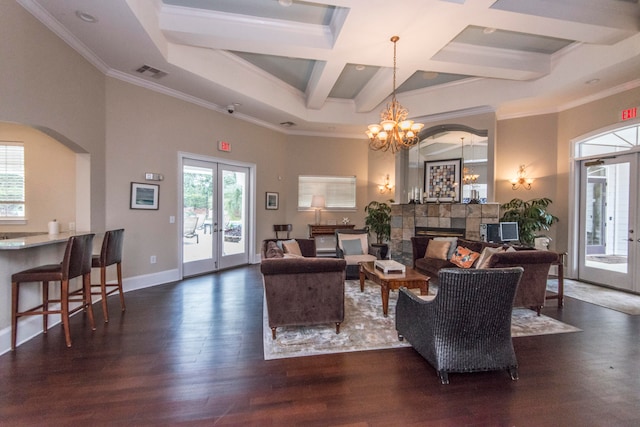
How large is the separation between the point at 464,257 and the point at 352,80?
383cm

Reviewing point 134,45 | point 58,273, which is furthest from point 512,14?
point 58,273

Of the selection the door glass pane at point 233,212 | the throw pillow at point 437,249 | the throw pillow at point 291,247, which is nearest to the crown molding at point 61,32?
the door glass pane at point 233,212

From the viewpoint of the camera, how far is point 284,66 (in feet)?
17.3

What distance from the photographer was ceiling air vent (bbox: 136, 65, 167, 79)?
434 cm

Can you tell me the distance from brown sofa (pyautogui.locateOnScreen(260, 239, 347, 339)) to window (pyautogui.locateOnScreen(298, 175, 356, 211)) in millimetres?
4758

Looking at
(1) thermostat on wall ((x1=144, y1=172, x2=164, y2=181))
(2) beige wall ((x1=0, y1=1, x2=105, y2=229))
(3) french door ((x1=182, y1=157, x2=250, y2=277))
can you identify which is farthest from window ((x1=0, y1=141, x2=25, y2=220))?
(3) french door ((x1=182, y1=157, x2=250, y2=277))

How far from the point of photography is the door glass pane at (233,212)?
6.32 metres

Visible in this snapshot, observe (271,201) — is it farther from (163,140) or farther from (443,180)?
(443,180)

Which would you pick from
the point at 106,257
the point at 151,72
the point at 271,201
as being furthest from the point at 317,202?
the point at 106,257

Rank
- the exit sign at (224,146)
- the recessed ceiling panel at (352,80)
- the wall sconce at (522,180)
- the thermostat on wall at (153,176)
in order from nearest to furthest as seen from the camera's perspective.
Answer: the thermostat on wall at (153,176)
the recessed ceiling panel at (352,80)
the exit sign at (224,146)
the wall sconce at (522,180)

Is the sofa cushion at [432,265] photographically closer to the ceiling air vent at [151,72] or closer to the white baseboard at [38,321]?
the white baseboard at [38,321]

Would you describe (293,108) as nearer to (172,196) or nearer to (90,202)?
(172,196)

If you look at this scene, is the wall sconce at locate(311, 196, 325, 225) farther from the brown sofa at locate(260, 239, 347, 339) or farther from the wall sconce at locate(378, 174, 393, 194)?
the brown sofa at locate(260, 239, 347, 339)

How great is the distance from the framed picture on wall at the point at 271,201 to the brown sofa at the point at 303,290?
4238 millimetres
